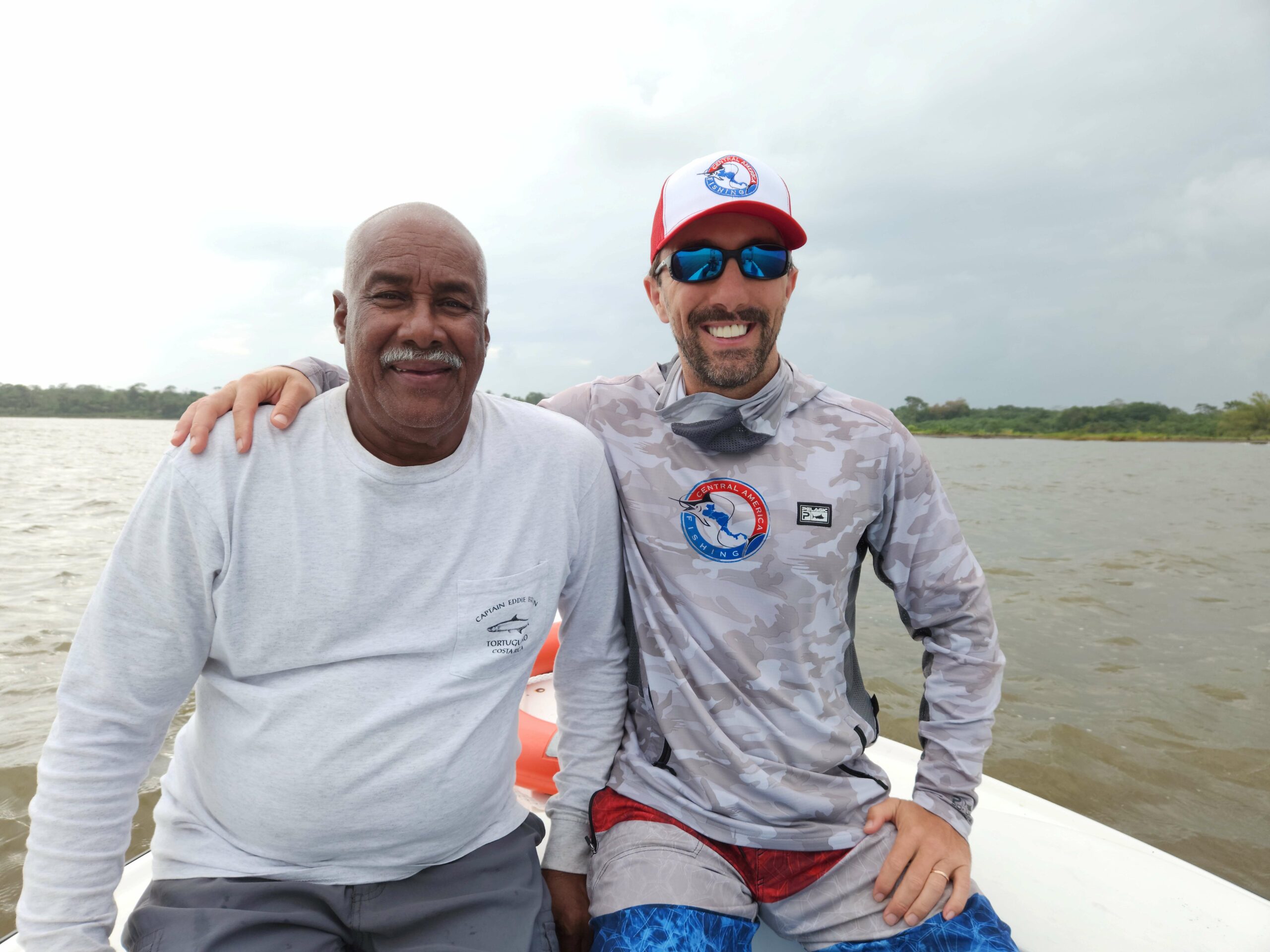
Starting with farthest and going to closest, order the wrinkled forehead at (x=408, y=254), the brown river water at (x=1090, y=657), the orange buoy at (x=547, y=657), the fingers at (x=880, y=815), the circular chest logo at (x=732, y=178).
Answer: the brown river water at (x=1090, y=657)
the orange buoy at (x=547, y=657)
the circular chest logo at (x=732, y=178)
the fingers at (x=880, y=815)
the wrinkled forehead at (x=408, y=254)

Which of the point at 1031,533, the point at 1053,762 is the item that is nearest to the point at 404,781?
the point at 1053,762

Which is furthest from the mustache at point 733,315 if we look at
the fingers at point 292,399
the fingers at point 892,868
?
the fingers at point 892,868

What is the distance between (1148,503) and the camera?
730 inches

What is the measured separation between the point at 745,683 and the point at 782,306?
1079mm

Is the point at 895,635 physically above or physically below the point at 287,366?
below

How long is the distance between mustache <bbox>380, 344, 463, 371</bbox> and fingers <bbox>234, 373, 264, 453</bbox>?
299 mm

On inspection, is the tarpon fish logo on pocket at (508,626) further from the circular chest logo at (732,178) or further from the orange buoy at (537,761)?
the circular chest logo at (732,178)

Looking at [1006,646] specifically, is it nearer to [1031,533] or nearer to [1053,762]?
[1053,762]

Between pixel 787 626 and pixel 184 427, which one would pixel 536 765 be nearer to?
pixel 787 626

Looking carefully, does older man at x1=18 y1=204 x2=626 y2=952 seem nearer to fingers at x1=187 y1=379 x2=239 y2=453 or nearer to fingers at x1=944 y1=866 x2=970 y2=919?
fingers at x1=187 y1=379 x2=239 y2=453

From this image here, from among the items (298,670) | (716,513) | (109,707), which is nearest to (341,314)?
(298,670)

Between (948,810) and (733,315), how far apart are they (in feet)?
4.67

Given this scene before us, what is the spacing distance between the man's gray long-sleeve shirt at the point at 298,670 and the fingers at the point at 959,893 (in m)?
1.07

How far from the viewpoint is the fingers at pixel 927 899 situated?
5.34 ft
